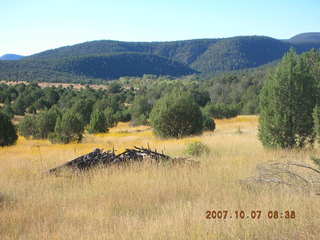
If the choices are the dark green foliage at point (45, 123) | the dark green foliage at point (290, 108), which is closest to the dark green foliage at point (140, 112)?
the dark green foliage at point (45, 123)

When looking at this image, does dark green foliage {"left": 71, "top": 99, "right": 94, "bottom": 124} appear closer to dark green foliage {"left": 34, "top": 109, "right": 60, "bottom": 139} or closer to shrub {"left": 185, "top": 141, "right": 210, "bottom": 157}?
dark green foliage {"left": 34, "top": 109, "right": 60, "bottom": 139}

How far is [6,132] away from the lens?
26906mm

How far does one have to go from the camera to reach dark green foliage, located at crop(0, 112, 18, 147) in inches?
1047

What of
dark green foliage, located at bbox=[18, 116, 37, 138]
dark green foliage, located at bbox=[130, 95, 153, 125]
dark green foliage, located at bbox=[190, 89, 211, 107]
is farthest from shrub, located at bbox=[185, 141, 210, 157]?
dark green foliage, located at bbox=[190, 89, 211, 107]

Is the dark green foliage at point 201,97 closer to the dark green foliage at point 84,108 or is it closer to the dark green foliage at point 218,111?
the dark green foliage at point 218,111

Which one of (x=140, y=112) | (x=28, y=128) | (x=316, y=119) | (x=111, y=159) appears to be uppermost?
(x=316, y=119)

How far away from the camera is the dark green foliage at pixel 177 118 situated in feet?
75.4

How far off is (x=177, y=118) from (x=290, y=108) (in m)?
13.0

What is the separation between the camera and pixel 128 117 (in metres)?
63.0

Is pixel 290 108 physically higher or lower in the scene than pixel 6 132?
higher

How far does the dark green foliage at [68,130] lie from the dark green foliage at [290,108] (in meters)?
18.8

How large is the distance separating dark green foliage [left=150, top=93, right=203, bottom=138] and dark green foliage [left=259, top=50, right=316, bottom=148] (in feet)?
40.6
